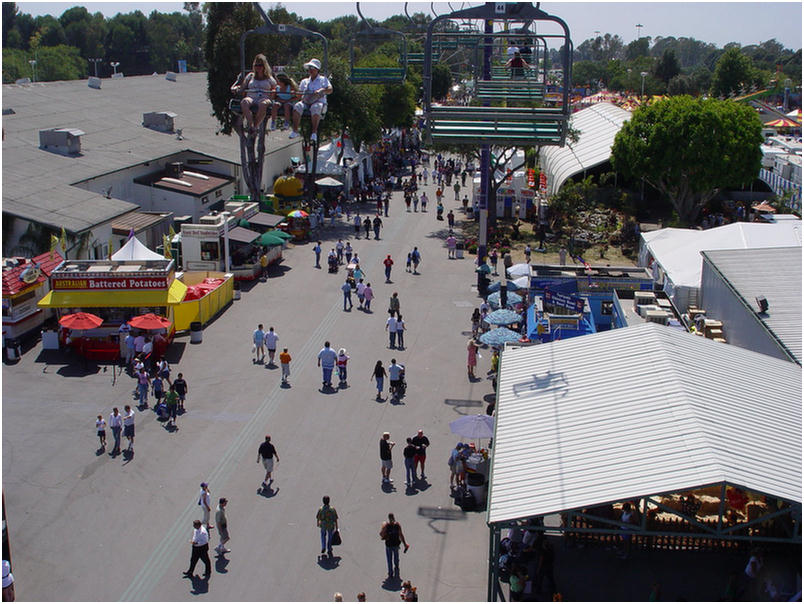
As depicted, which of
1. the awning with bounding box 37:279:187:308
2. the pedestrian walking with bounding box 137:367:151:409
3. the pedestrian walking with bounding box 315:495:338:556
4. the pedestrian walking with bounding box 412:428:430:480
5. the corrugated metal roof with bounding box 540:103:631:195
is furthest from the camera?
the corrugated metal roof with bounding box 540:103:631:195

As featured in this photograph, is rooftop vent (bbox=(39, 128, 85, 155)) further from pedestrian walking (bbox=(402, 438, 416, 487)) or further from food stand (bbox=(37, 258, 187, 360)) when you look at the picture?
pedestrian walking (bbox=(402, 438, 416, 487))

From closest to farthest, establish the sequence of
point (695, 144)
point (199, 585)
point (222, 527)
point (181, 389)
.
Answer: point (199, 585) → point (222, 527) → point (181, 389) → point (695, 144)

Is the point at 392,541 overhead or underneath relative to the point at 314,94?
underneath

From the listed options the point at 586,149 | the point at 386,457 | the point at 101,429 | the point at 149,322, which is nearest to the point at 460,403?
the point at 386,457

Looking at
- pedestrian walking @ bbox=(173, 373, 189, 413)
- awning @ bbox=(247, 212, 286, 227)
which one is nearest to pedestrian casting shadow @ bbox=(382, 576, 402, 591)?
pedestrian walking @ bbox=(173, 373, 189, 413)

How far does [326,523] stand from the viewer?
1488 centimetres

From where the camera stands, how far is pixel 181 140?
154 feet

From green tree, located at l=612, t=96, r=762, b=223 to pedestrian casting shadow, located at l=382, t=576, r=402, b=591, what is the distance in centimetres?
3335

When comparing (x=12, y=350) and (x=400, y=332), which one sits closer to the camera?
(x=12, y=350)

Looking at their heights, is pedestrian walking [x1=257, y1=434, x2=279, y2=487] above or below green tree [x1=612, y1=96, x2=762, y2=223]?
below

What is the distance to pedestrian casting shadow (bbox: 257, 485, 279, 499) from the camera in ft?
56.3

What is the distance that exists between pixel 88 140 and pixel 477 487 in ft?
106

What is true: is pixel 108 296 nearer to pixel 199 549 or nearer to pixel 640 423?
pixel 199 549

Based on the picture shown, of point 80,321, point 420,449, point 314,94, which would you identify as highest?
point 314,94
